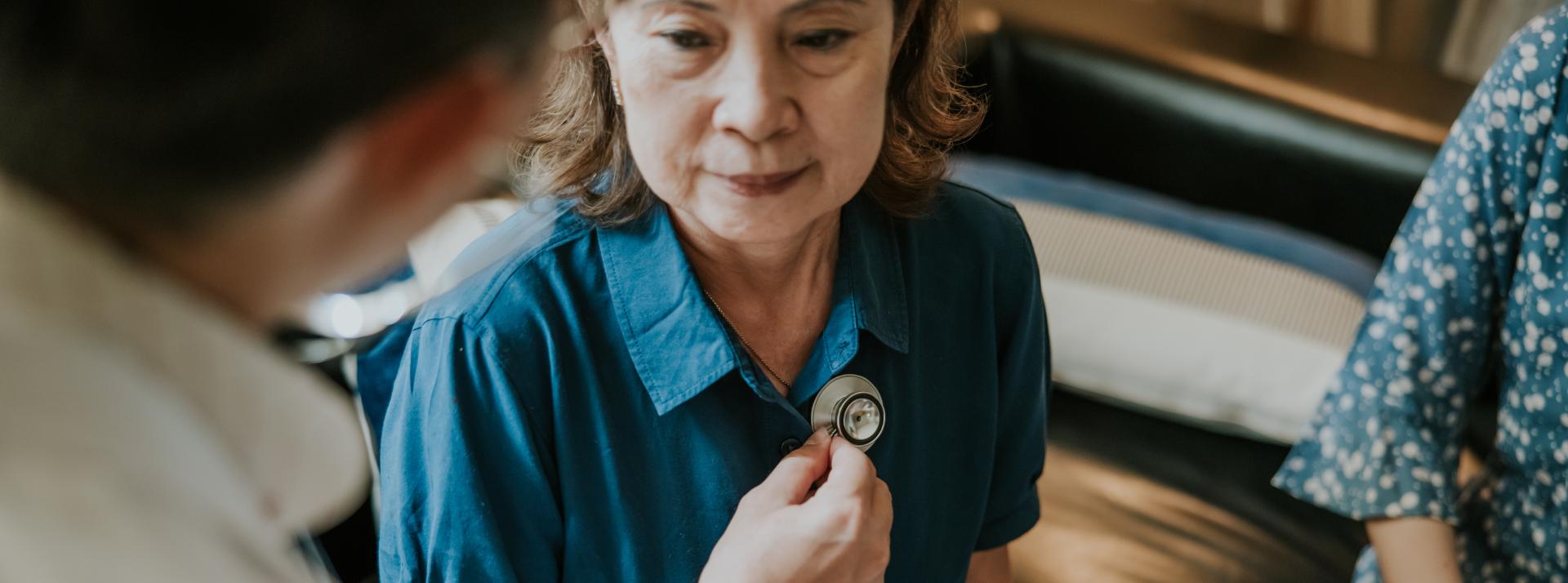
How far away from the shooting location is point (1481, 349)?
132 cm

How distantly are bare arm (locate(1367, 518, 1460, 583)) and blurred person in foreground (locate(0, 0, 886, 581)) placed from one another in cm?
111

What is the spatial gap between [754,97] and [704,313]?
0.20 metres

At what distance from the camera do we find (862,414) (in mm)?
1136

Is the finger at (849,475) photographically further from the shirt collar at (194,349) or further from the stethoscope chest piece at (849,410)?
the shirt collar at (194,349)

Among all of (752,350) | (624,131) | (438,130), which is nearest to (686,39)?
(624,131)

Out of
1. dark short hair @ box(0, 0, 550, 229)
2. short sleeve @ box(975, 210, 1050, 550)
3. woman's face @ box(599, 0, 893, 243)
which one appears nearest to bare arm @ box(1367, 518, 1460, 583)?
short sleeve @ box(975, 210, 1050, 550)

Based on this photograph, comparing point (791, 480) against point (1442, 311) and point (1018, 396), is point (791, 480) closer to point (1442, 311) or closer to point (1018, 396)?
point (1018, 396)

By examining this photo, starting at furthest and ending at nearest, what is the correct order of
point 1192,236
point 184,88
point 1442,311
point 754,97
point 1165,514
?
point 1192,236 → point 1165,514 → point 1442,311 → point 754,97 → point 184,88

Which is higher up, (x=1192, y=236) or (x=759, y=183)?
(x=759, y=183)

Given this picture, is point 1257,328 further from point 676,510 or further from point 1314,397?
point 676,510

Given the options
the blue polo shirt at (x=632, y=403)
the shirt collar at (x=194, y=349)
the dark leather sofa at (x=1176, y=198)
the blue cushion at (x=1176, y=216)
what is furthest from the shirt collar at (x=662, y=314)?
the blue cushion at (x=1176, y=216)

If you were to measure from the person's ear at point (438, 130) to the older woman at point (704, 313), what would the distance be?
0.44 m

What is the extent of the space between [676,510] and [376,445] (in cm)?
47

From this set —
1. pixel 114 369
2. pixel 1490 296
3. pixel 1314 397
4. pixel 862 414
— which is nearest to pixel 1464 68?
pixel 1314 397
